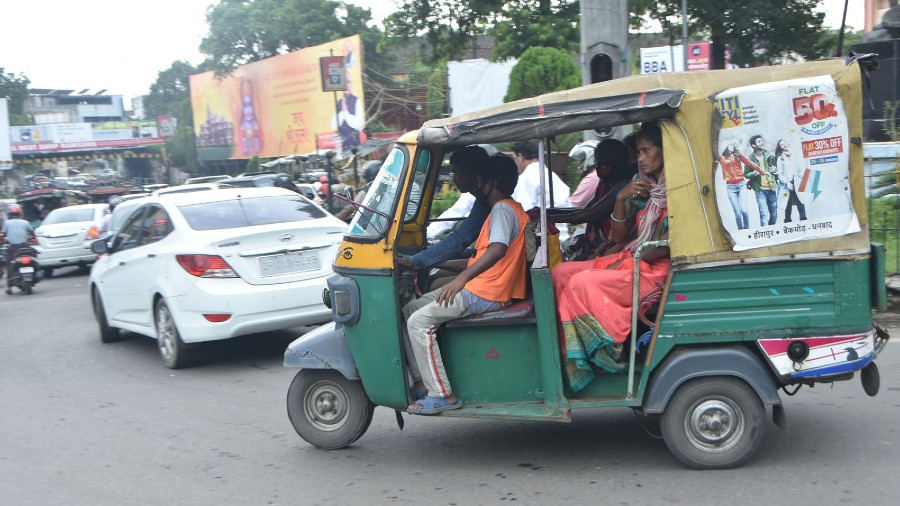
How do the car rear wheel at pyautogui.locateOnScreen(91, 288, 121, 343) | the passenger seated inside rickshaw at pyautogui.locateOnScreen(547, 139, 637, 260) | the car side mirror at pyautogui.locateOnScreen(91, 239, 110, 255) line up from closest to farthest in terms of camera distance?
the passenger seated inside rickshaw at pyautogui.locateOnScreen(547, 139, 637, 260)
the car side mirror at pyautogui.locateOnScreen(91, 239, 110, 255)
the car rear wheel at pyautogui.locateOnScreen(91, 288, 121, 343)

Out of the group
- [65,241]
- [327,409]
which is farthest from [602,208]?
[65,241]

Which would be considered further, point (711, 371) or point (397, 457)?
point (397, 457)

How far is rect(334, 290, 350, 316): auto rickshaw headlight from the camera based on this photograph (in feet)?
17.1

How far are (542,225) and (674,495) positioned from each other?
4.90 feet

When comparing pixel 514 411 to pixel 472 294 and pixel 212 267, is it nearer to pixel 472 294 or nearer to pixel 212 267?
pixel 472 294

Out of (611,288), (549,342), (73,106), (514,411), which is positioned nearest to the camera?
(611,288)

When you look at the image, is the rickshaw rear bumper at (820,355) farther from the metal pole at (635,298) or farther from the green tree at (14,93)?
the green tree at (14,93)

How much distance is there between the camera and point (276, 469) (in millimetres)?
5293

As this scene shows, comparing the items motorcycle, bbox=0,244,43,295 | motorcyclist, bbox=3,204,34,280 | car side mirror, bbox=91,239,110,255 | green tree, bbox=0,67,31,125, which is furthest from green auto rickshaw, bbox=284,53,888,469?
green tree, bbox=0,67,31,125

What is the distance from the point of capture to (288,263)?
8133 millimetres

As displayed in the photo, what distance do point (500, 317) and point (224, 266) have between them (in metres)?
3.75

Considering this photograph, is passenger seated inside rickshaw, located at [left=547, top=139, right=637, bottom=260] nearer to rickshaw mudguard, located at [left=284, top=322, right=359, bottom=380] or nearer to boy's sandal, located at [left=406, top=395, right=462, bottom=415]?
boy's sandal, located at [left=406, top=395, right=462, bottom=415]

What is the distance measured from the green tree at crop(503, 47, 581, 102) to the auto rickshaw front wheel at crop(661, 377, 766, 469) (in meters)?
15.9

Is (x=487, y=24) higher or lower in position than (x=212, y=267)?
higher
